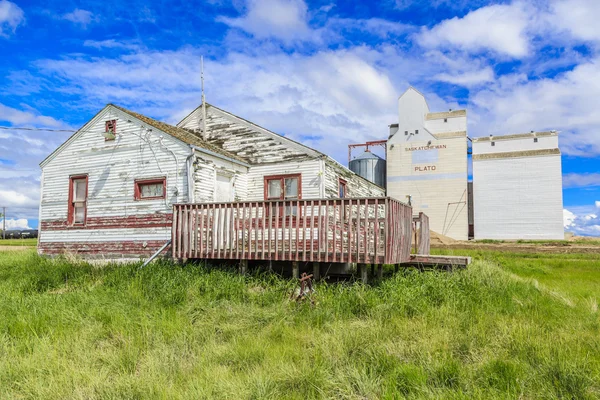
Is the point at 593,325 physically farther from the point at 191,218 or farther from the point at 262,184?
the point at 262,184

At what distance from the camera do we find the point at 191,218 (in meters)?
10.2

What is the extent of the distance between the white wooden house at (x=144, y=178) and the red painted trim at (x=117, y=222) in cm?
3

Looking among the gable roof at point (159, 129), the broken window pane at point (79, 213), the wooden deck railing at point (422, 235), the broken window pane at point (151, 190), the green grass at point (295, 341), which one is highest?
the gable roof at point (159, 129)

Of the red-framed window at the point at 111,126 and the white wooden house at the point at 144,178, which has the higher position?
the red-framed window at the point at 111,126

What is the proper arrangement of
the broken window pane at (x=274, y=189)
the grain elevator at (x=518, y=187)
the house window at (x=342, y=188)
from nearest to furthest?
the broken window pane at (x=274, y=189) → the house window at (x=342, y=188) → the grain elevator at (x=518, y=187)

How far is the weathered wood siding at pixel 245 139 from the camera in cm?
1395

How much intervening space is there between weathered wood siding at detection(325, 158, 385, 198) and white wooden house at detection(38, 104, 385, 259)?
7 cm

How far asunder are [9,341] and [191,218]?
4832mm

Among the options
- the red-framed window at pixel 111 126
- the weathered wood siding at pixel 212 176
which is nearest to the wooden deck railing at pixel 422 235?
the weathered wood siding at pixel 212 176

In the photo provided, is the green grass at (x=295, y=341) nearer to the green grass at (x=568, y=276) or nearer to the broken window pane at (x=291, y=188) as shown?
the green grass at (x=568, y=276)

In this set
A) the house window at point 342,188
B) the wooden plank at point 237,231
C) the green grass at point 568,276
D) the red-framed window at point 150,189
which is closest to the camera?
the green grass at point 568,276

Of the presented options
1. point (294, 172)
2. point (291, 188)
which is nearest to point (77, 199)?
point (291, 188)

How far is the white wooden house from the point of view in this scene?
40.7ft

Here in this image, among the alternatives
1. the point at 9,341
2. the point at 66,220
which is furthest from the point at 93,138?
the point at 9,341
